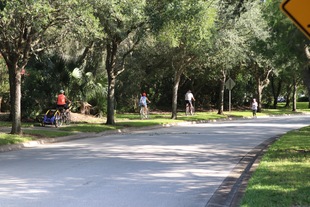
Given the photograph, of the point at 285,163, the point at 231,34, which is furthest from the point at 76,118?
the point at 285,163

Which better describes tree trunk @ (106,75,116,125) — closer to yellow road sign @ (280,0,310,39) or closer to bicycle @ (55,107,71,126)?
bicycle @ (55,107,71,126)

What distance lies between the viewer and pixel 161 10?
64.2ft

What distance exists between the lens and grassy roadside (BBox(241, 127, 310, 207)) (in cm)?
654

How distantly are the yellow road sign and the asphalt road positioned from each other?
369 cm

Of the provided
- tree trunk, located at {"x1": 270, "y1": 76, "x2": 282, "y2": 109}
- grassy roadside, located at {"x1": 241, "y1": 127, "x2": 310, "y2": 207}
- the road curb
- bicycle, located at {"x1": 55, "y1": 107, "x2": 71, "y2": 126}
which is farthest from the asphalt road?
tree trunk, located at {"x1": 270, "y1": 76, "x2": 282, "y2": 109}

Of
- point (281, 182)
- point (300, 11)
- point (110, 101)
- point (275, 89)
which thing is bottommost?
point (281, 182)

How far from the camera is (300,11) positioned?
4.18m

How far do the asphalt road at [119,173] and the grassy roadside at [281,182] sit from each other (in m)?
0.72

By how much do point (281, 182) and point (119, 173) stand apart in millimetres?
3560

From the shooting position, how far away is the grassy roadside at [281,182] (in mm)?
6539

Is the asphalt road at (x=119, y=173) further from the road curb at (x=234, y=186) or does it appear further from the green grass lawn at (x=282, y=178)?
the green grass lawn at (x=282, y=178)

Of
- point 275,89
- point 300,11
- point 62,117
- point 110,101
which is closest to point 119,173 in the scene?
point 300,11

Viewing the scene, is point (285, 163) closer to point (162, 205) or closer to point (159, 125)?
point (162, 205)

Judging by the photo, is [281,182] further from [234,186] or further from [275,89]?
[275,89]
